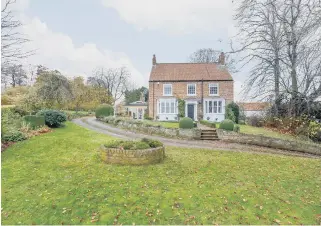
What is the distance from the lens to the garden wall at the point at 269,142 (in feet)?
44.7

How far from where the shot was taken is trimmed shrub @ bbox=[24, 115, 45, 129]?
15484 millimetres

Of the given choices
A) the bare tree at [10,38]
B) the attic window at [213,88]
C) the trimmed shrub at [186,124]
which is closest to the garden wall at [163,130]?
the trimmed shrub at [186,124]

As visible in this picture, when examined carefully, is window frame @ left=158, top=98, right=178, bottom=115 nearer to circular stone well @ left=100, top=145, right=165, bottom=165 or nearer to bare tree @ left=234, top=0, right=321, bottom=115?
bare tree @ left=234, top=0, right=321, bottom=115

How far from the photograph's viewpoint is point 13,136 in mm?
12719

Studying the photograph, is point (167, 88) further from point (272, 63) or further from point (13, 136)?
point (13, 136)

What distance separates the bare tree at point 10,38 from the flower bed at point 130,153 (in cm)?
529

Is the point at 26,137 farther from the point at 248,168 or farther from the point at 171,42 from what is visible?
the point at 248,168

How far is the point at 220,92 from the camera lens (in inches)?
1144

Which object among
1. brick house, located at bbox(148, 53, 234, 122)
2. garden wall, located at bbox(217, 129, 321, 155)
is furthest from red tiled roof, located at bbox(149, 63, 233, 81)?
garden wall, located at bbox(217, 129, 321, 155)

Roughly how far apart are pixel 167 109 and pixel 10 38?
2098 centimetres

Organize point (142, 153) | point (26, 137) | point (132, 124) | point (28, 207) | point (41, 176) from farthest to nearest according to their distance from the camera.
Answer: point (132, 124) → point (26, 137) → point (142, 153) → point (41, 176) → point (28, 207)

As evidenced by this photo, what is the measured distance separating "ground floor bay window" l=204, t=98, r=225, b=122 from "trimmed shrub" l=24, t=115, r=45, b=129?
750 inches

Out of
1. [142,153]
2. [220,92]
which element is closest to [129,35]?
[142,153]

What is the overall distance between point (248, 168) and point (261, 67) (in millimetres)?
11633
